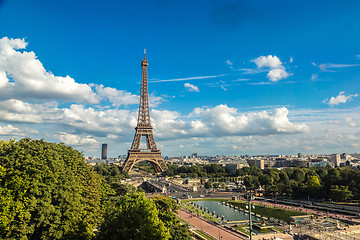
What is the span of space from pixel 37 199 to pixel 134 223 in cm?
991

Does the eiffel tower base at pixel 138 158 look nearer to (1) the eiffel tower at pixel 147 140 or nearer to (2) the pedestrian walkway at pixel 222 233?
(1) the eiffel tower at pixel 147 140

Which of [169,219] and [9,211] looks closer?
[9,211]

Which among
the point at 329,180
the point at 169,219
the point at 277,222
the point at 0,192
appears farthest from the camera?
the point at 329,180

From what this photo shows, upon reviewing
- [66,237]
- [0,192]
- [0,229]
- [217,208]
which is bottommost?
[217,208]

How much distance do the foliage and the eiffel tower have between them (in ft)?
247

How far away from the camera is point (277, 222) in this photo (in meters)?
48.2

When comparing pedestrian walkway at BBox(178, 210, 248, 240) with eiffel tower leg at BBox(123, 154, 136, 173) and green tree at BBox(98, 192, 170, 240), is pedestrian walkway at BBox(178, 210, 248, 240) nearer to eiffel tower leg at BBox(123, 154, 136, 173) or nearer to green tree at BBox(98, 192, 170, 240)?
green tree at BBox(98, 192, 170, 240)

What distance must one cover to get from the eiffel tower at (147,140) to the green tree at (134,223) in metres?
82.3

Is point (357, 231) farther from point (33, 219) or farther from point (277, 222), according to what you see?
point (33, 219)

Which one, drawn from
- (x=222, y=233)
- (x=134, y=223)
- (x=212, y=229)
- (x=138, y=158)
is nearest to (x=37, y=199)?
(x=134, y=223)

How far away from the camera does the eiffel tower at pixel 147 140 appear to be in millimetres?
105250

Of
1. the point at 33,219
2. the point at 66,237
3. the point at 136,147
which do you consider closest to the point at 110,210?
the point at 66,237

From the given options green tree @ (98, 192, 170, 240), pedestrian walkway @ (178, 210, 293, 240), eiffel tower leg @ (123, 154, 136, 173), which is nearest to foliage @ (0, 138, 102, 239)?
green tree @ (98, 192, 170, 240)

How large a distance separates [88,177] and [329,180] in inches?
2523
